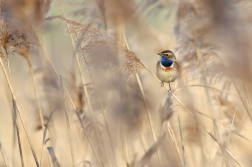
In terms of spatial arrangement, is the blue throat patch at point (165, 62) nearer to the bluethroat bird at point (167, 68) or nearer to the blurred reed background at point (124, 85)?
the bluethroat bird at point (167, 68)

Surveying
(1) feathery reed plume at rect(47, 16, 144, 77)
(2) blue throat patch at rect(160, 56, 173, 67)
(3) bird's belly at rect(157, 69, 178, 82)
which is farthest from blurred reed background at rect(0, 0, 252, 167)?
(2) blue throat patch at rect(160, 56, 173, 67)

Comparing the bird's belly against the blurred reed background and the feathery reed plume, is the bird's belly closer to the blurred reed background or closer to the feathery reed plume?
the blurred reed background

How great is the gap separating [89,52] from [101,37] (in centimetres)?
12

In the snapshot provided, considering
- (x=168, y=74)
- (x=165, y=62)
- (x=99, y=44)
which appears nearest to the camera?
(x=99, y=44)

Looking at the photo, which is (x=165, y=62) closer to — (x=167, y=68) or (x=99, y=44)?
(x=167, y=68)

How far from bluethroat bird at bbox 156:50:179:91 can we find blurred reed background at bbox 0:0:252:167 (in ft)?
1.06

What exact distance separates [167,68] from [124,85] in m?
0.81

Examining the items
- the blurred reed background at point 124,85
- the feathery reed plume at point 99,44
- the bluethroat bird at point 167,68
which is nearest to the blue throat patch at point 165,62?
the bluethroat bird at point 167,68

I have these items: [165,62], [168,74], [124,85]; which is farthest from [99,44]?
[165,62]

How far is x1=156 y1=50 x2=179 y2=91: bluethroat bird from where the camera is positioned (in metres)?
3.07

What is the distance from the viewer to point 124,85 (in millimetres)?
2426

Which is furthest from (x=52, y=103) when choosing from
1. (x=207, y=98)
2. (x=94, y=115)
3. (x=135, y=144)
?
(x=207, y=98)

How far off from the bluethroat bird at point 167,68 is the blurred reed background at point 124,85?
1.06 ft

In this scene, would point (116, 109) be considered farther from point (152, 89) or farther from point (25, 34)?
point (25, 34)
